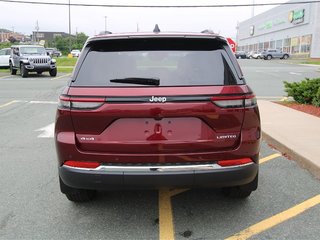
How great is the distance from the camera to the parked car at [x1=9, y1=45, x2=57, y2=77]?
2216 cm

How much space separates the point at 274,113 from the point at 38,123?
18.6 feet

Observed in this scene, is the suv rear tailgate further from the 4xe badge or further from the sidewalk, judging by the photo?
the sidewalk

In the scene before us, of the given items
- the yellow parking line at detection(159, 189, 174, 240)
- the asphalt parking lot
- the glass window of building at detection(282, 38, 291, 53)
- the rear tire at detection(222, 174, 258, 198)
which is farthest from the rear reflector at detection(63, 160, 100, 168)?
the glass window of building at detection(282, 38, 291, 53)

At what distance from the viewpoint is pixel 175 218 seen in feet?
12.7

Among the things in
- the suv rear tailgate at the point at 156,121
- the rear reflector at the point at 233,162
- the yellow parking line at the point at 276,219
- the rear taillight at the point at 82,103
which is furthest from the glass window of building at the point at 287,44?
the rear taillight at the point at 82,103

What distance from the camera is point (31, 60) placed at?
72.8ft

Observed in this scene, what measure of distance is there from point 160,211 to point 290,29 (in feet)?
222

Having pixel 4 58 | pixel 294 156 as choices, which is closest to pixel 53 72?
pixel 4 58

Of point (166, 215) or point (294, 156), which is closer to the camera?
point (166, 215)

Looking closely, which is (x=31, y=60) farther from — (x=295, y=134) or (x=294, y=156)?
(x=294, y=156)

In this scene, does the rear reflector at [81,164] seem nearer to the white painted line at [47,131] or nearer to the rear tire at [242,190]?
the rear tire at [242,190]

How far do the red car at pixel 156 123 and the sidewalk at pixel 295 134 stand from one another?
90.7 inches

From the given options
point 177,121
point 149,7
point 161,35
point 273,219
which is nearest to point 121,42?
point 161,35

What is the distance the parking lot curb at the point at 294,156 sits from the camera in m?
5.16
